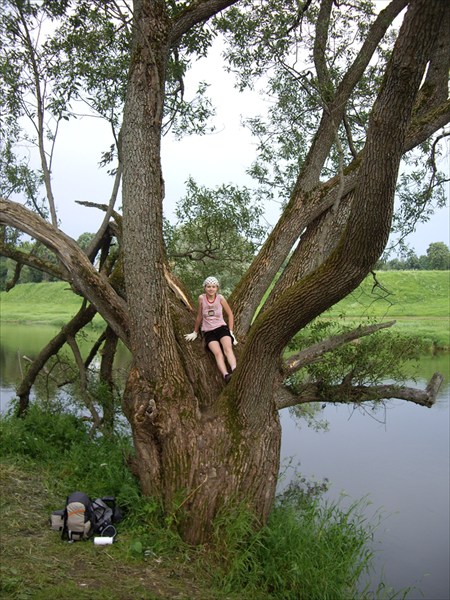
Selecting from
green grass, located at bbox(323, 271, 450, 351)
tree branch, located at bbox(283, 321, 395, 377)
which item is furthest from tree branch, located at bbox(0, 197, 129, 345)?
green grass, located at bbox(323, 271, 450, 351)

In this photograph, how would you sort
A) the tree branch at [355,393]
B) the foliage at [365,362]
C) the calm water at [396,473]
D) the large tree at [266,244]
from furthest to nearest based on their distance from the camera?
the calm water at [396,473] → the foliage at [365,362] → the tree branch at [355,393] → the large tree at [266,244]

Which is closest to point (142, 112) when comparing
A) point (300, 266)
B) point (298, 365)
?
point (300, 266)

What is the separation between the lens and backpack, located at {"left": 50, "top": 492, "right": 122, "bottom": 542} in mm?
4906

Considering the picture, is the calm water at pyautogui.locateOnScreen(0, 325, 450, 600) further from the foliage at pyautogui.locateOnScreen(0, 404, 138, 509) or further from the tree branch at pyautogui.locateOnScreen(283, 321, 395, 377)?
the foliage at pyautogui.locateOnScreen(0, 404, 138, 509)

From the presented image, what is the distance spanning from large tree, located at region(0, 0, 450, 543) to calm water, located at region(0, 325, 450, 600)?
1.97 meters

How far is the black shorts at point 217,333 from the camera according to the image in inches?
227

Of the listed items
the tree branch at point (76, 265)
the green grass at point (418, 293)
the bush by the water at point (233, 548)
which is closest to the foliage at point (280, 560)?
the bush by the water at point (233, 548)

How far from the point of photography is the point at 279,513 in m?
5.64

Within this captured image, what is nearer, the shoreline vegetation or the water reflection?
the shoreline vegetation

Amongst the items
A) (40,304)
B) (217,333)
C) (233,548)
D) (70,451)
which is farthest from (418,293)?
(233,548)

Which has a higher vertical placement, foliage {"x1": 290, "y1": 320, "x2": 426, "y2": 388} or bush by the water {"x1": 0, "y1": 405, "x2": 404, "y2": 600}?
foliage {"x1": 290, "y1": 320, "x2": 426, "y2": 388}

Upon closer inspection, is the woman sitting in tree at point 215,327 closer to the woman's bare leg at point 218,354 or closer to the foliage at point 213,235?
the woman's bare leg at point 218,354

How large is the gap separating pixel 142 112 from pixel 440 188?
14.4 feet

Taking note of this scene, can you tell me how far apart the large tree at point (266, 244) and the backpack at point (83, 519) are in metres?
0.41
